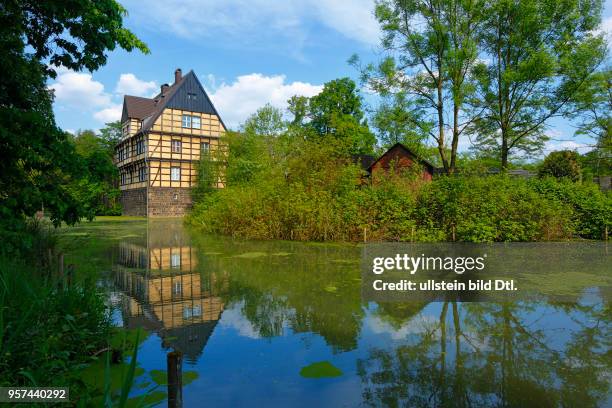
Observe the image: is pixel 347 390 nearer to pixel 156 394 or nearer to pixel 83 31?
pixel 156 394

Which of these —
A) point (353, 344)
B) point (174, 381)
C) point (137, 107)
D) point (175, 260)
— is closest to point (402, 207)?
point (175, 260)

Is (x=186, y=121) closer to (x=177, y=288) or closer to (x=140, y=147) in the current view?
(x=140, y=147)

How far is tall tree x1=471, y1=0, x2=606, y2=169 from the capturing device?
18906 millimetres

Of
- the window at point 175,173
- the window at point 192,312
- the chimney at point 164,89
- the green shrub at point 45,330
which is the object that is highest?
the chimney at point 164,89

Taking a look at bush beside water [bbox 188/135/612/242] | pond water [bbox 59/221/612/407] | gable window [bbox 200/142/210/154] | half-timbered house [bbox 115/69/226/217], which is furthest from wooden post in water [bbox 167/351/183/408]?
gable window [bbox 200/142/210/154]

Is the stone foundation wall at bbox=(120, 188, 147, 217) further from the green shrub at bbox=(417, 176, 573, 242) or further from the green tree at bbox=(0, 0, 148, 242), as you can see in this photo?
the green tree at bbox=(0, 0, 148, 242)

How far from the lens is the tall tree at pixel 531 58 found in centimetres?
1891

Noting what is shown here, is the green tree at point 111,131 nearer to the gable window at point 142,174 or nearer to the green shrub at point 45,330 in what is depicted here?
the gable window at point 142,174

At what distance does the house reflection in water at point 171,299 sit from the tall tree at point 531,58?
1832cm

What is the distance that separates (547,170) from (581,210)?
20.9 m

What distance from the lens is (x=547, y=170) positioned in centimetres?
3134

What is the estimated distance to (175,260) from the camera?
9.90 metres

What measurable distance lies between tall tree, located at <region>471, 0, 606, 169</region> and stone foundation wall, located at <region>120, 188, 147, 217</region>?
27.9 meters

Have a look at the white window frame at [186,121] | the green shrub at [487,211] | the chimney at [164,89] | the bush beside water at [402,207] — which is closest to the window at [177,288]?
the bush beside water at [402,207]
